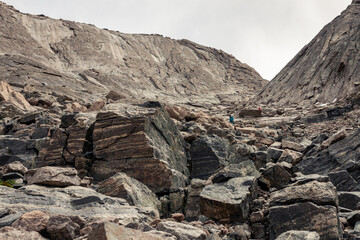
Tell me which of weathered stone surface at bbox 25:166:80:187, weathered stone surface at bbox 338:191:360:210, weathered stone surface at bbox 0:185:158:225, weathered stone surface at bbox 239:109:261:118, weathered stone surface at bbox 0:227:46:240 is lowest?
weathered stone surface at bbox 0:227:46:240

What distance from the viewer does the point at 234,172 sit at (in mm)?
9922

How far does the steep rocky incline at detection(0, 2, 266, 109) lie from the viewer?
1842 inches

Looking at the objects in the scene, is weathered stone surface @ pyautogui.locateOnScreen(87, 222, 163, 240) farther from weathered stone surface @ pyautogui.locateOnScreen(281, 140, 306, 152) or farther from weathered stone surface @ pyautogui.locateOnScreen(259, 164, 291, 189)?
weathered stone surface @ pyautogui.locateOnScreen(281, 140, 306, 152)

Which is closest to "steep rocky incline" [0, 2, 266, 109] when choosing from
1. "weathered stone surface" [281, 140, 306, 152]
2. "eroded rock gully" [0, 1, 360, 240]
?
"eroded rock gully" [0, 1, 360, 240]

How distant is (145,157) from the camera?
1084cm

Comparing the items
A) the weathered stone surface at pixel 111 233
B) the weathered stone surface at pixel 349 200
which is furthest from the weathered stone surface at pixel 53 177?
the weathered stone surface at pixel 349 200

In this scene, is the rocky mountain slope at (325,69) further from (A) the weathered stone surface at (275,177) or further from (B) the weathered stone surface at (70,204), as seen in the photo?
(B) the weathered stone surface at (70,204)

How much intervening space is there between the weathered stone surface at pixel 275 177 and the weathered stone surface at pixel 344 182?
1.39 meters

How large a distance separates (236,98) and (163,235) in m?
66.2

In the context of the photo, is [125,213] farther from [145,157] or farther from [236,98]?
[236,98]

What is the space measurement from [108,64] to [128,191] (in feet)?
198

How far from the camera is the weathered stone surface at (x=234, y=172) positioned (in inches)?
362

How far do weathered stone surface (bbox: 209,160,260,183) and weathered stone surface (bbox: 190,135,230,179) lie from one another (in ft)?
5.76

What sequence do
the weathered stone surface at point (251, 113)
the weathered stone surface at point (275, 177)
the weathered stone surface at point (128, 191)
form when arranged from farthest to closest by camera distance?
1. the weathered stone surface at point (251, 113)
2. the weathered stone surface at point (275, 177)
3. the weathered stone surface at point (128, 191)
